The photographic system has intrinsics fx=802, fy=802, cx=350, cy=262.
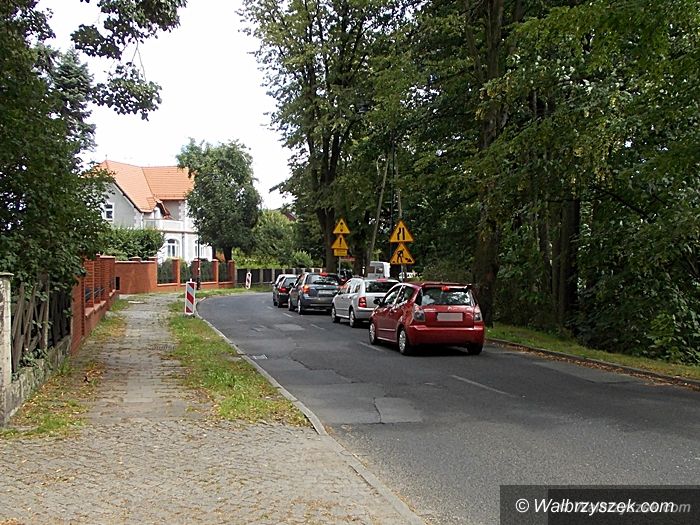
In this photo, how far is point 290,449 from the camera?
24.9 feet

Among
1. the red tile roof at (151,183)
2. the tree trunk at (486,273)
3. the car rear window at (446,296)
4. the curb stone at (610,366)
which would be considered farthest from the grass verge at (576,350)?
the red tile roof at (151,183)

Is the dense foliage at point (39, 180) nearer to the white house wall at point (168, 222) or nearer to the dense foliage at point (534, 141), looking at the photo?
the dense foliage at point (534, 141)

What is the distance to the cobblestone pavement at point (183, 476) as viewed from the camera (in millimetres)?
5512

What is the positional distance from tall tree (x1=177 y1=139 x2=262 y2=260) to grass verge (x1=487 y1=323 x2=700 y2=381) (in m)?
41.0

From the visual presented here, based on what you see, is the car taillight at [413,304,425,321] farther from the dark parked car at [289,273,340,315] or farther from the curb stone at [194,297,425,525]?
the dark parked car at [289,273,340,315]

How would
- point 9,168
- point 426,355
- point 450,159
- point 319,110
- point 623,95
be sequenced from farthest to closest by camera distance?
point 319,110 → point 450,159 → point 426,355 → point 623,95 → point 9,168

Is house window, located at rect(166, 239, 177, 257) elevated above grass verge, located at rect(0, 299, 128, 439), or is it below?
above

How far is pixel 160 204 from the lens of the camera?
236ft

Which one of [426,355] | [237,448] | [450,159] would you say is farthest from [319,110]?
[237,448]

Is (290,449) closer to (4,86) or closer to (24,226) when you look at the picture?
(24,226)

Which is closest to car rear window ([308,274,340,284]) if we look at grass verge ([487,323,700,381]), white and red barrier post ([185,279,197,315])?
white and red barrier post ([185,279,197,315])

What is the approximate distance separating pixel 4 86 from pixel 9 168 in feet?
4.37

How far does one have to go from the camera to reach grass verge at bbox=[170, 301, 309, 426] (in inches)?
367

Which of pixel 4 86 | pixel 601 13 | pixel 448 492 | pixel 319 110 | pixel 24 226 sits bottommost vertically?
pixel 448 492
